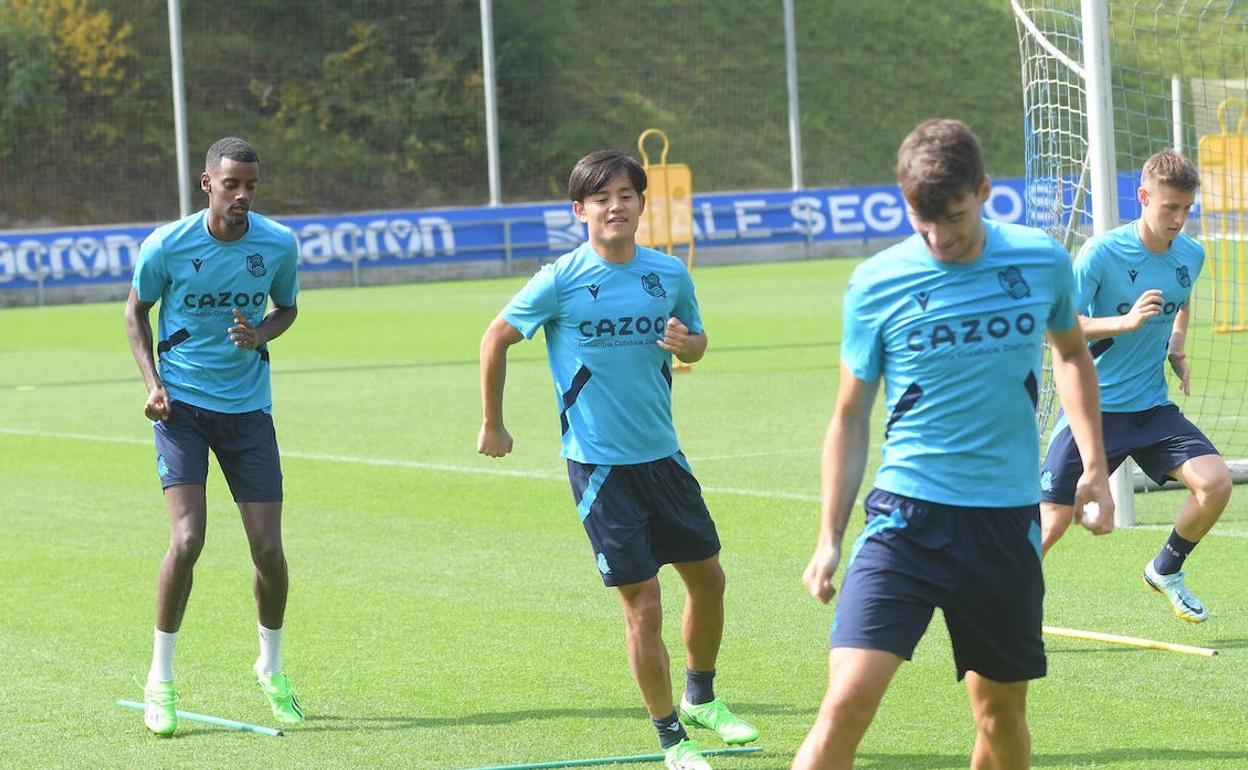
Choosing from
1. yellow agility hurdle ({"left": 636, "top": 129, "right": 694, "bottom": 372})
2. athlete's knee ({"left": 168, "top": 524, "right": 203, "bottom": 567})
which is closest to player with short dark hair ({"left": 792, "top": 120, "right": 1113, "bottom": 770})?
A: athlete's knee ({"left": 168, "top": 524, "right": 203, "bottom": 567})

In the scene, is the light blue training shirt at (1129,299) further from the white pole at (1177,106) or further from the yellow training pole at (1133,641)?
the white pole at (1177,106)

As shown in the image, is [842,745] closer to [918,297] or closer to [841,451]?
[841,451]

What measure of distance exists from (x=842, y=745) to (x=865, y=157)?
151 ft

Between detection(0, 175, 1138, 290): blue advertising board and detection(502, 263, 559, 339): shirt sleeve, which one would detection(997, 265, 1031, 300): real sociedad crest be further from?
detection(0, 175, 1138, 290): blue advertising board

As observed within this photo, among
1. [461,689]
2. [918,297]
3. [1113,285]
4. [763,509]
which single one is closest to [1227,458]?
[763,509]

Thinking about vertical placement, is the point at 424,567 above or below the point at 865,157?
below

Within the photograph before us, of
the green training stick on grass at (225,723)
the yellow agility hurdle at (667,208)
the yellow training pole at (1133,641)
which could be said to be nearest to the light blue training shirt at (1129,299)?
the yellow training pole at (1133,641)

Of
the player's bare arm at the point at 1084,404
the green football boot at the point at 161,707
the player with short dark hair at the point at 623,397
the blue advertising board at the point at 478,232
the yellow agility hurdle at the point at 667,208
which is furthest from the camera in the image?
the blue advertising board at the point at 478,232

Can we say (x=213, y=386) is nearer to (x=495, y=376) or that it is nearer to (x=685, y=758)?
(x=495, y=376)

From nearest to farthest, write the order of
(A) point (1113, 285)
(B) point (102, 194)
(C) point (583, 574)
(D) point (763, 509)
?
(A) point (1113, 285) < (C) point (583, 574) < (D) point (763, 509) < (B) point (102, 194)

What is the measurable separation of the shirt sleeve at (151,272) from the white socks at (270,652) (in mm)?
1314

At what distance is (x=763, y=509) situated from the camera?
1177cm

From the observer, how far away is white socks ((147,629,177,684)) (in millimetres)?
7098

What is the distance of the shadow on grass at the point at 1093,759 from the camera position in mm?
6312
